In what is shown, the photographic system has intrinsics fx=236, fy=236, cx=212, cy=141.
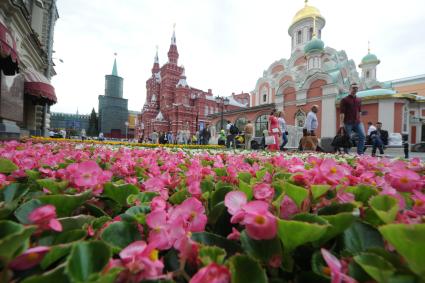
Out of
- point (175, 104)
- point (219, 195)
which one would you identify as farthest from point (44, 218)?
point (175, 104)

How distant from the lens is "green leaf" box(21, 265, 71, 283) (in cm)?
32

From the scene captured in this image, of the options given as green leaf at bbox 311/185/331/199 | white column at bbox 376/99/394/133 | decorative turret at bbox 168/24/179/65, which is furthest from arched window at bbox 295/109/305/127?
decorative turret at bbox 168/24/179/65

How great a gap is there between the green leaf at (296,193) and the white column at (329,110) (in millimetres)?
18671

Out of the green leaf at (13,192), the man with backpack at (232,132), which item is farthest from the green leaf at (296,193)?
the man with backpack at (232,132)

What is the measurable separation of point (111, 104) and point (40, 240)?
77.8 m

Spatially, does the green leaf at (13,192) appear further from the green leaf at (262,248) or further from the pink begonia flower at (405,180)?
the pink begonia flower at (405,180)

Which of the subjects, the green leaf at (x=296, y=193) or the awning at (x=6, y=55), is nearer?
the green leaf at (x=296, y=193)

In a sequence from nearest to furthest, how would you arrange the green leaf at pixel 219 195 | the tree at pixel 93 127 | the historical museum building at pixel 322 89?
1. the green leaf at pixel 219 195
2. the historical museum building at pixel 322 89
3. the tree at pixel 93 127

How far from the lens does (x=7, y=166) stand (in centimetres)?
113

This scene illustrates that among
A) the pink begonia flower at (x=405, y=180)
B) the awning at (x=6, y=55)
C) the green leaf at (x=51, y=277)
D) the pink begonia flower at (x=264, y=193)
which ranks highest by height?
the awning at (x=6, y=55)

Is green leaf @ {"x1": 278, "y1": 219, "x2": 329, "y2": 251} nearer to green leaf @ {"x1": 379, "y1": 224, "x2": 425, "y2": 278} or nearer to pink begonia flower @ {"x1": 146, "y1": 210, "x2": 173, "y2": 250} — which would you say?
green leaf @ {"x1": 379, "y1": 224, "x2": 425, "y2": 278}

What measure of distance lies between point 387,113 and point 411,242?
64.2 ft

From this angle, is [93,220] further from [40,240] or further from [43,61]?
[43,61]

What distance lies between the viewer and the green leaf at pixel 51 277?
32 cm
